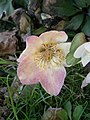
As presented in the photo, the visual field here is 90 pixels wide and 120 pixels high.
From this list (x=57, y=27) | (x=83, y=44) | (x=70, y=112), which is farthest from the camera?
(x=57, y=27)

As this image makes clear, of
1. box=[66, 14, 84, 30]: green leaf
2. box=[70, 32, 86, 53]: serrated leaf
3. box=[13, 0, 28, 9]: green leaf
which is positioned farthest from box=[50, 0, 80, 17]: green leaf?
box=[70, 32, 86, 53]: serrated leaf

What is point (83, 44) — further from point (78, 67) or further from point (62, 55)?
point (78, 67)

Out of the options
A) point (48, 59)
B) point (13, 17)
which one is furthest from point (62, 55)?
point (13, 17)

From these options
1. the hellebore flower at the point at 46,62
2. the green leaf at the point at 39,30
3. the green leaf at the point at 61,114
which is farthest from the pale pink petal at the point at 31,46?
the green leaf at the point at 39,30

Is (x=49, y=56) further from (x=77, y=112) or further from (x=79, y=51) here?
(x=77, y=112)

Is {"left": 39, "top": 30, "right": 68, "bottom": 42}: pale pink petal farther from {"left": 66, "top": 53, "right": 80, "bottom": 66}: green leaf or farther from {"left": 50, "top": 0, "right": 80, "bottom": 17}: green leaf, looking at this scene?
{"left": 50, "top": 0, "right": 80, "bottom": 17}: green leaf

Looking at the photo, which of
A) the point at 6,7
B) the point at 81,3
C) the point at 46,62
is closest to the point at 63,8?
the point at 81,3

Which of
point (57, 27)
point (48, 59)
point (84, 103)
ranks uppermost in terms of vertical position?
point (48, 59)

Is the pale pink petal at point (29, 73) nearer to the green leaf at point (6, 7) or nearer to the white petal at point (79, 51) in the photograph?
the white petal at point (79, 51)
